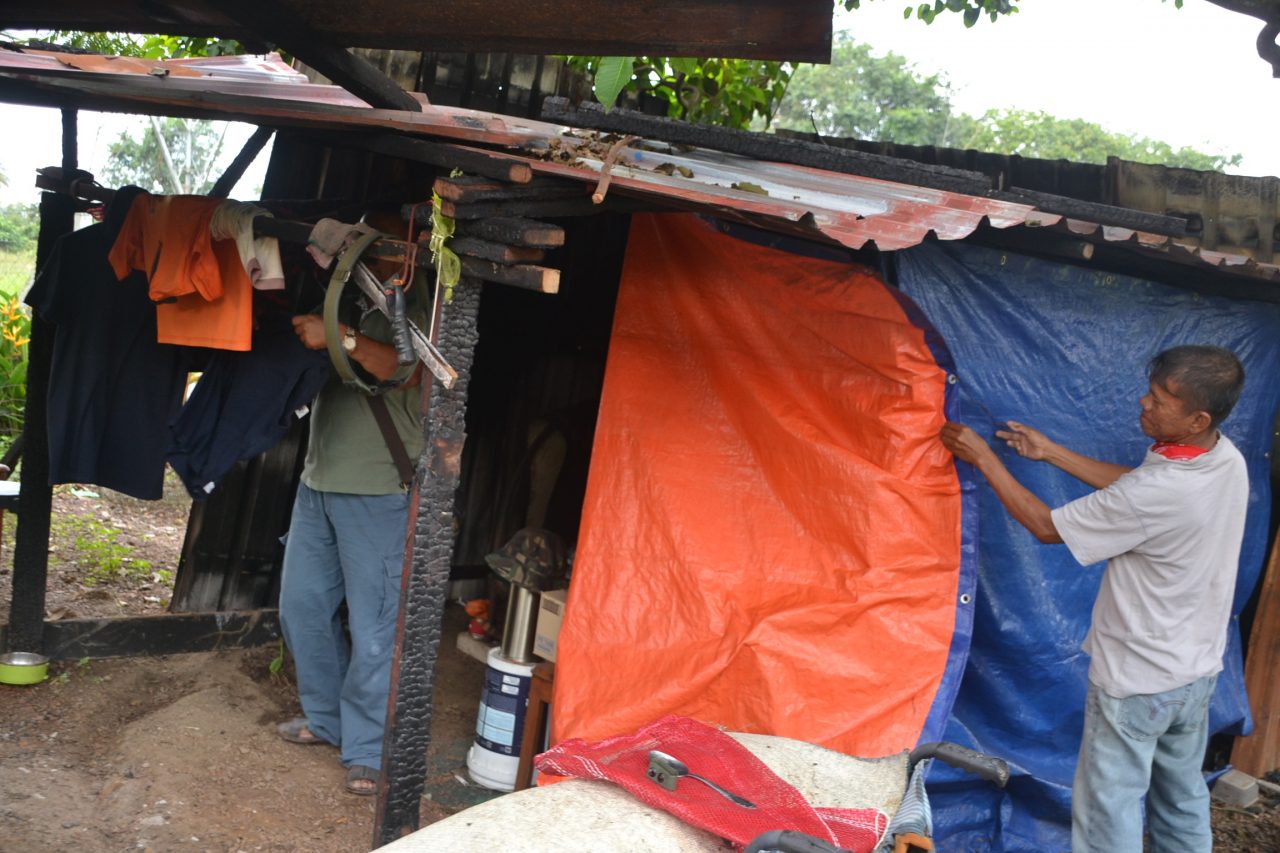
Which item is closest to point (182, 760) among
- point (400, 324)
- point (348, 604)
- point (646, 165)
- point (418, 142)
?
point (348, 604)

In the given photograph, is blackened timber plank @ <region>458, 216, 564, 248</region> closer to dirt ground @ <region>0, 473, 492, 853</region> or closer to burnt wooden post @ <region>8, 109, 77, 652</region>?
dirt ground @ <region>0, 473, 492, 853</region>

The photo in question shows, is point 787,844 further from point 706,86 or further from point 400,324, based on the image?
point 706,86

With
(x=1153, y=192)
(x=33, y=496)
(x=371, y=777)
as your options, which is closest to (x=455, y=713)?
(x=371, y=777)

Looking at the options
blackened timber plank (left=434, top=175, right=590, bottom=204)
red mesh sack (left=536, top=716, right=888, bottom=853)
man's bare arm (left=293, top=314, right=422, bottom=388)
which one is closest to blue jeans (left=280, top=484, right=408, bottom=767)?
man's bare arm (left=293, top=314, right=422, bottom=388)

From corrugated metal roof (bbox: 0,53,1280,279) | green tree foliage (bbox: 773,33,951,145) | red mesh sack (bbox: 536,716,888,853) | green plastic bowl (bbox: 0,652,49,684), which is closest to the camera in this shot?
red mesh sack (bbox: 536,716,888,853)

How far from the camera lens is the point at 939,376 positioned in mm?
3963

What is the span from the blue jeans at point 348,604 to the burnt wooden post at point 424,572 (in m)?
0.92

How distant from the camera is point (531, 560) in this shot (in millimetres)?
5109

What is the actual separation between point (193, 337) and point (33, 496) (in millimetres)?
1693

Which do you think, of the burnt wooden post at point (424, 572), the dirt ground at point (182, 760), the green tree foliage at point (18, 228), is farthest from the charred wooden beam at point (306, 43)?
the green tree foliage at point (18, 228)

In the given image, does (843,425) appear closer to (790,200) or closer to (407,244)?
(790,200)

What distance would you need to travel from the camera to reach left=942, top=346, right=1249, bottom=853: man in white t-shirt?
11.5 ft

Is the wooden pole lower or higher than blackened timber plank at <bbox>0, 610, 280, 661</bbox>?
higher

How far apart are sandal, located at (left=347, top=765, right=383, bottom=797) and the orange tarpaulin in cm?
103
